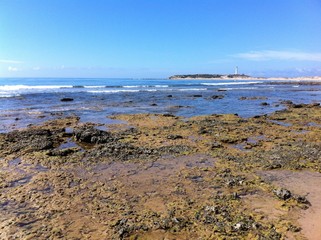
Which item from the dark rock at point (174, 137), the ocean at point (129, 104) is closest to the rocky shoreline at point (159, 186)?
the dark rock at point (174, 137)

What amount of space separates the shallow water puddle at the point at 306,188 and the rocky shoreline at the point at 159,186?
28 mm

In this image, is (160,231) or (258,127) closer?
(160,231)

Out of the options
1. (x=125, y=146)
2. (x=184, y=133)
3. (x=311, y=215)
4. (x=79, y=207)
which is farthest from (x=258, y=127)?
(x=79, y=207)

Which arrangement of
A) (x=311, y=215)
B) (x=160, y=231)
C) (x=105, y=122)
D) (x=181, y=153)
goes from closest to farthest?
(x=160, y=231), (x=311, y=215), (x=181, y=153), (x=105, y=122)

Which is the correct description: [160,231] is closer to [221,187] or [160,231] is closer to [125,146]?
[221,187]

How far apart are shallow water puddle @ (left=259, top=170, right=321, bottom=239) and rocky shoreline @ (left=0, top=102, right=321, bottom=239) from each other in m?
0.03

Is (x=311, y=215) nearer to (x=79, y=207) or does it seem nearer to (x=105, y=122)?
(x=79, y=207)

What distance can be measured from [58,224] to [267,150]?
8054mm

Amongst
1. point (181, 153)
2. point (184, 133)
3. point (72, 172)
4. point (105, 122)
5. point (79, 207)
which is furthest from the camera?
point (105, 122)

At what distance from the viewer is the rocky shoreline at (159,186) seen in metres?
5.27

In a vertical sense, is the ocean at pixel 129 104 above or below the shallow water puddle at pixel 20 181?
above

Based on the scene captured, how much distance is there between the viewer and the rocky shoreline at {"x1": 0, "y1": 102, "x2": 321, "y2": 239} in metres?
5.27

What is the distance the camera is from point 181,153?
33.3 ft

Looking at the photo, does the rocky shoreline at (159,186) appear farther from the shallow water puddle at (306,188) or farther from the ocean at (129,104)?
the ocean at (129,104)
